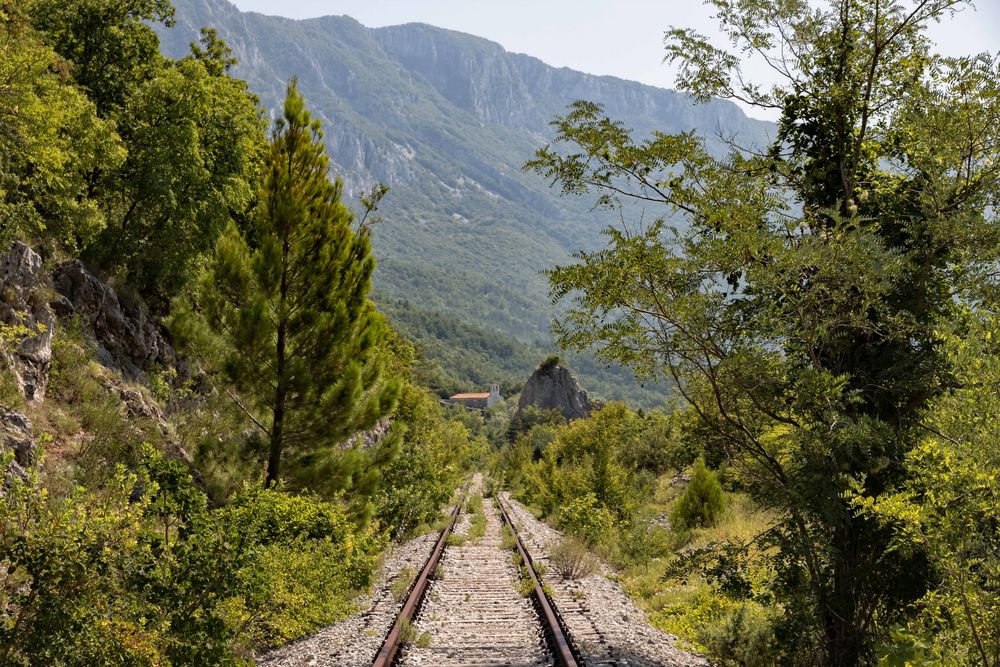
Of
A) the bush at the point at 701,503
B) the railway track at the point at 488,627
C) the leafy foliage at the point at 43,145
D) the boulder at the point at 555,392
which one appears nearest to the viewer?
the railway track at the point at 488,627

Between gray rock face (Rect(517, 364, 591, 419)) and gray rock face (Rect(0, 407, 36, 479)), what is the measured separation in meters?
89.2

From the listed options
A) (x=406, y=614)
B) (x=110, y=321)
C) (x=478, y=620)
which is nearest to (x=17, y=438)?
(x=406, y=614)

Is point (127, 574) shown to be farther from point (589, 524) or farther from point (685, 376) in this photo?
point (589, 524)

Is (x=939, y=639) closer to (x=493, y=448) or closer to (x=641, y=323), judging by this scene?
(x=641, y=323)

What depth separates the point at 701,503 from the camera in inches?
798

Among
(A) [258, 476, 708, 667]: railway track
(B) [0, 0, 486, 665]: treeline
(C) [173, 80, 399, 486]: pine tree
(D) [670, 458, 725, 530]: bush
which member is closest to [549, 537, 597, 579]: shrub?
(A) [258, 476, 708, 667]: railway track

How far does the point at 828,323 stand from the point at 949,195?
1.93 meters

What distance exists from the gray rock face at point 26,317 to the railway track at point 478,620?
281 inches

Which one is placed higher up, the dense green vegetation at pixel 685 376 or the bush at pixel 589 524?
the dense green vegetation at pixel 685 376

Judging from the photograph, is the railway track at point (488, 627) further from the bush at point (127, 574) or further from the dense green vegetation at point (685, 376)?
the bush at point (127, 574)

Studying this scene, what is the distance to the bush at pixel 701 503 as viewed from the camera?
1994cm

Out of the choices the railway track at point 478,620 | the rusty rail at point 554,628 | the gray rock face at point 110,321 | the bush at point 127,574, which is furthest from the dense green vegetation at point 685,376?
the rusty rail at point 554,628

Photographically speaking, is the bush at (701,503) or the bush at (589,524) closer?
the bush at (589,524)

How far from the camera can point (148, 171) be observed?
52.6 ft
